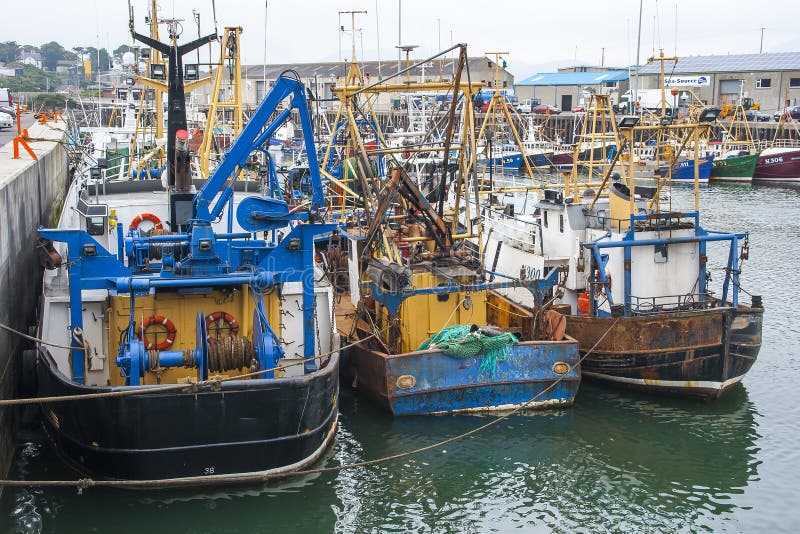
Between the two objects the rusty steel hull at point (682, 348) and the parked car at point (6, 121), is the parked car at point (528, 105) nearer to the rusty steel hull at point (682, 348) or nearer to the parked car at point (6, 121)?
the parked car at point (6, 121)

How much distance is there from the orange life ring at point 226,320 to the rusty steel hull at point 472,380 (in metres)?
2.59

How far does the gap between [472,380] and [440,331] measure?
1.01m

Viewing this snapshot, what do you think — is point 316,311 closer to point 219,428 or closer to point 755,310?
point 219,428

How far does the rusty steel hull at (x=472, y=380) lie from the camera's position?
14.0 m

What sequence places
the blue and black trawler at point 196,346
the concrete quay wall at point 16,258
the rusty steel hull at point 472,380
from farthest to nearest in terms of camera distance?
the rusty steel hull at point 472,380, the concrete quay wall at point 16,258, the blue and black trawler at point 196,346

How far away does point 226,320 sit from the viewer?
12.4 meters

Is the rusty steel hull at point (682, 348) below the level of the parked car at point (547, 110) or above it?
below

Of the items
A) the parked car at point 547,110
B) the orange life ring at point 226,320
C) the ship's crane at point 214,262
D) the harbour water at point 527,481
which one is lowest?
the harbour water at point 527,481

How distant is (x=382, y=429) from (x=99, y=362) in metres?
4.42

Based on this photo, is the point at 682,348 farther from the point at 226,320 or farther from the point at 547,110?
the point at 547,110

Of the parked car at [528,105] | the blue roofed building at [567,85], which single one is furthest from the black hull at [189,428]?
the blue roofed building at [567,85]

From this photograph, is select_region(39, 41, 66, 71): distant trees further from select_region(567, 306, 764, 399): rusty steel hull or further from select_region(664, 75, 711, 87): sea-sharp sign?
select_region(567, 306, 764, 399): rusty steel hull

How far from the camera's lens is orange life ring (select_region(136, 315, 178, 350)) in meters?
12.1

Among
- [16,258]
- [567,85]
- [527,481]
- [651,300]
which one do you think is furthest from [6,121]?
[567,85]
